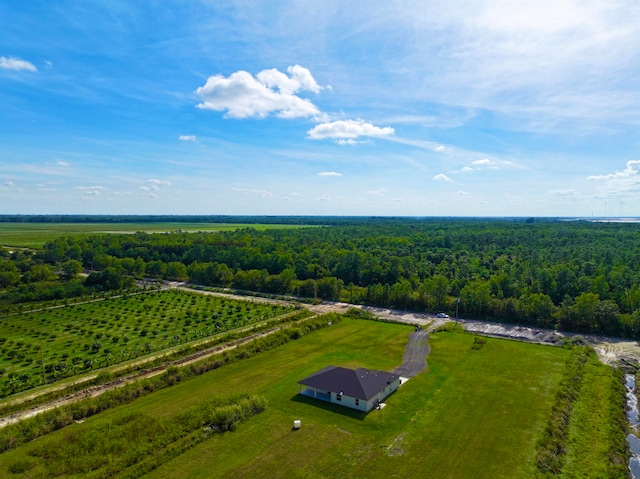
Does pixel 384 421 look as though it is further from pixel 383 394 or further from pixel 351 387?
pixel 351 387

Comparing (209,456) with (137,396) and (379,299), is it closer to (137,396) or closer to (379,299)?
(137,396)

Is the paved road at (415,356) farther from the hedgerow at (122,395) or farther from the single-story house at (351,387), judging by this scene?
the hedgerow at (122,395)

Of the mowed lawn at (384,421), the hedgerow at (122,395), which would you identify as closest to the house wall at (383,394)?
the mowed lawn at (384,421)

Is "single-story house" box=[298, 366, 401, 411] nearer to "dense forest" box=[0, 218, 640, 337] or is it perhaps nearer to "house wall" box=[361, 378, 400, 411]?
"house wall" box=[361, 378, 400, 411]

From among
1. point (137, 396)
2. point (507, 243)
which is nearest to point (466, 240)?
point (507, 243)

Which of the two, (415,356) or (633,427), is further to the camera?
(415,356)

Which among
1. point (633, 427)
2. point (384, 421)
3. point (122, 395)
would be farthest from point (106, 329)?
point (633, 427)
